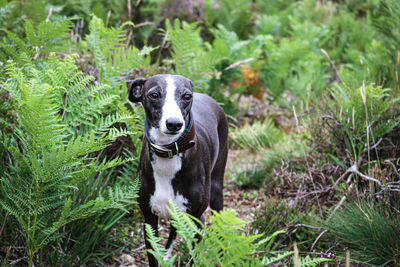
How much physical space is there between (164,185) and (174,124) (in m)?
0.56

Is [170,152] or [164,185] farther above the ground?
[170,152]

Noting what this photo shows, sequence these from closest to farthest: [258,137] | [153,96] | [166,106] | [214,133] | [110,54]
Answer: [166,106] < [153,96] < [214,133] < [110,54] < [258,137]

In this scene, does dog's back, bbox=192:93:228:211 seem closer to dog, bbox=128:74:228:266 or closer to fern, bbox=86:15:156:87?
dog, bbox=128:74:228:266

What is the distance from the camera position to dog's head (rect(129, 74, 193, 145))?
104 inches

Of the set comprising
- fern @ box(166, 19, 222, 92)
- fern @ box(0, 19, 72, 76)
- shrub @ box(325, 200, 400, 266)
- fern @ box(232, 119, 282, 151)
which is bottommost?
fern @ box(232, 119, 282, 151)

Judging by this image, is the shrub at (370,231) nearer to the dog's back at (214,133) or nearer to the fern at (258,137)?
the dog's back at (214,133)

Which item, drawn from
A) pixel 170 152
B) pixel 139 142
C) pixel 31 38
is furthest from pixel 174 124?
pixel 31 38

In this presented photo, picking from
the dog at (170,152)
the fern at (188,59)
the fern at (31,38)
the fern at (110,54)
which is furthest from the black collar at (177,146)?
the fern at (188,59)

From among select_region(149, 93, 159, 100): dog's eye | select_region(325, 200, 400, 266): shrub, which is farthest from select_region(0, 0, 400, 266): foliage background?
select_region(149, 93, 159, 100): dog's eye

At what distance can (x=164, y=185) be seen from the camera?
2.95 m

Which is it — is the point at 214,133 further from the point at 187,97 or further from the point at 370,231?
the point at 370,231

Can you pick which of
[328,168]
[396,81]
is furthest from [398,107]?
[328,168]

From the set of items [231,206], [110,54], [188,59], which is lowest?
[231,206]

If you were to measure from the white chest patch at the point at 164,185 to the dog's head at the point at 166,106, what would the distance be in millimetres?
156
